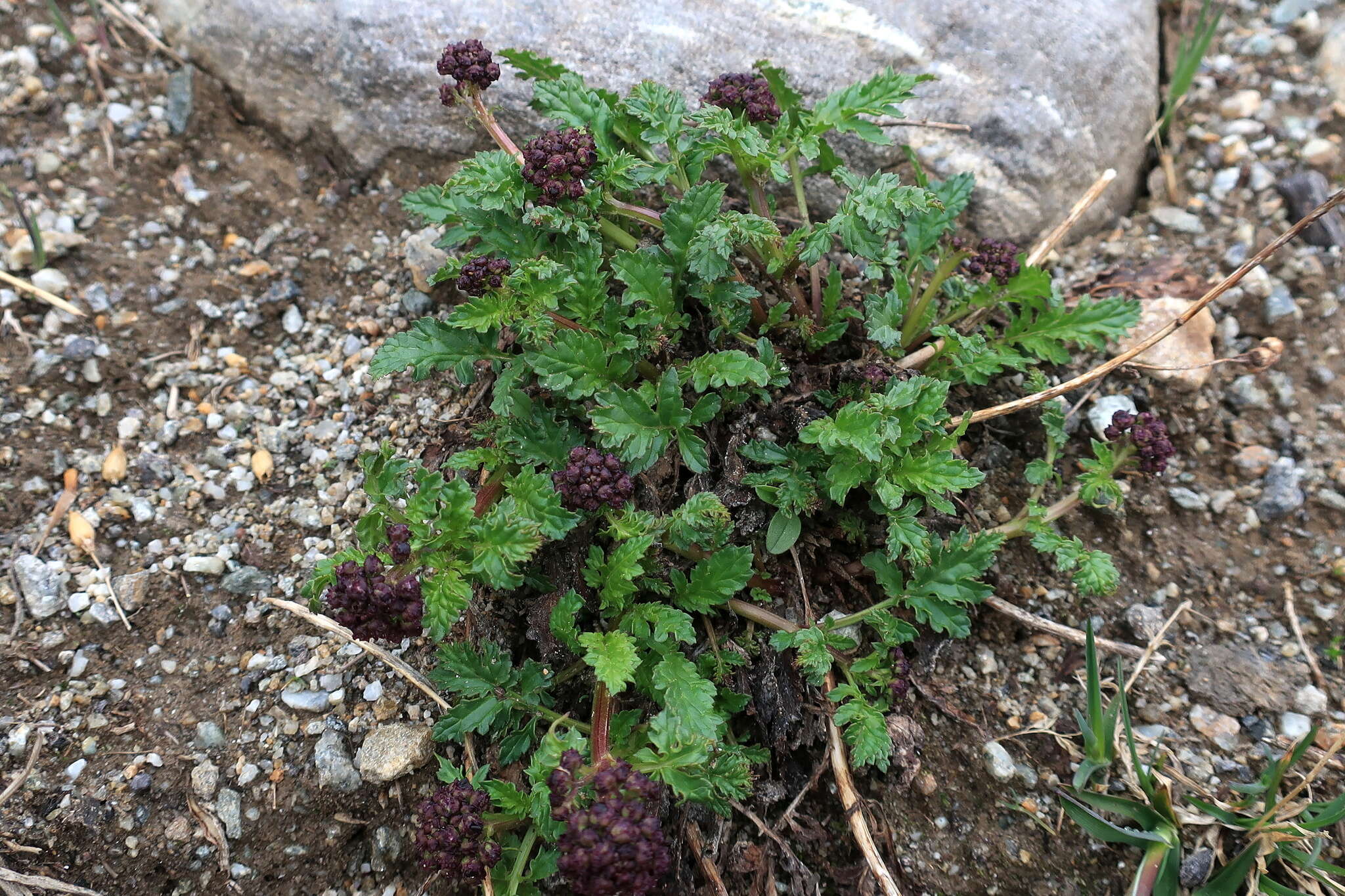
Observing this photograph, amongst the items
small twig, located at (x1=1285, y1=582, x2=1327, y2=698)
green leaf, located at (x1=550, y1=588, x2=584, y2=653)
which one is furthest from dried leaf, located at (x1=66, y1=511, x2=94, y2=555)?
small twig, located at (x1=1285, y1=582, x2=1327, y2=698)

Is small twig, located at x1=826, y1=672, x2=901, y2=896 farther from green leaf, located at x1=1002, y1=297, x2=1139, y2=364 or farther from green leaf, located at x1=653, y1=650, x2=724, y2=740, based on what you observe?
green leaf, located at x1=1002, y1=297, x2=1139, y2=364

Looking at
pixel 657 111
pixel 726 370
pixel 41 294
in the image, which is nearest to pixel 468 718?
pixel 726 370

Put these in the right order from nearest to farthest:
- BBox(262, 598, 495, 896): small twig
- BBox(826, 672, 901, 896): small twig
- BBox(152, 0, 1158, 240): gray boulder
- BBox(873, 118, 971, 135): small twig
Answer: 1. BBox(826, 672, 901, 896): small twig
2. BBox(262, 598, 495, 896): small twig
3. BBox(873, 118, 971, 135): small twig
4. BBox(152, 0, 1158, 240): gray boulder

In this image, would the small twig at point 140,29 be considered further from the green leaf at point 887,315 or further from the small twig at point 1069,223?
the small twig at point 1069,223

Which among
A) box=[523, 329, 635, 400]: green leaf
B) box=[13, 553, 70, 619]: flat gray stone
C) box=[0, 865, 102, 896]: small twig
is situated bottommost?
box=[0, 865, 102, 896]: small twig

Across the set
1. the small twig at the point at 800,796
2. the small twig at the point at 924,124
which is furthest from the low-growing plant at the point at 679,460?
the small twig at the point at 924,124

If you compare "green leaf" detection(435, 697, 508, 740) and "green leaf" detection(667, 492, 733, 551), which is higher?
"green leaf" detection(667, 492, 733, 551)

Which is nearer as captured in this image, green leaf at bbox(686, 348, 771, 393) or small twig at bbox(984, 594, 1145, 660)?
green leaf at bbox(686, 348, 771, 393)

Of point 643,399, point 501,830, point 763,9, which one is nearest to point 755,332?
point 643,399
